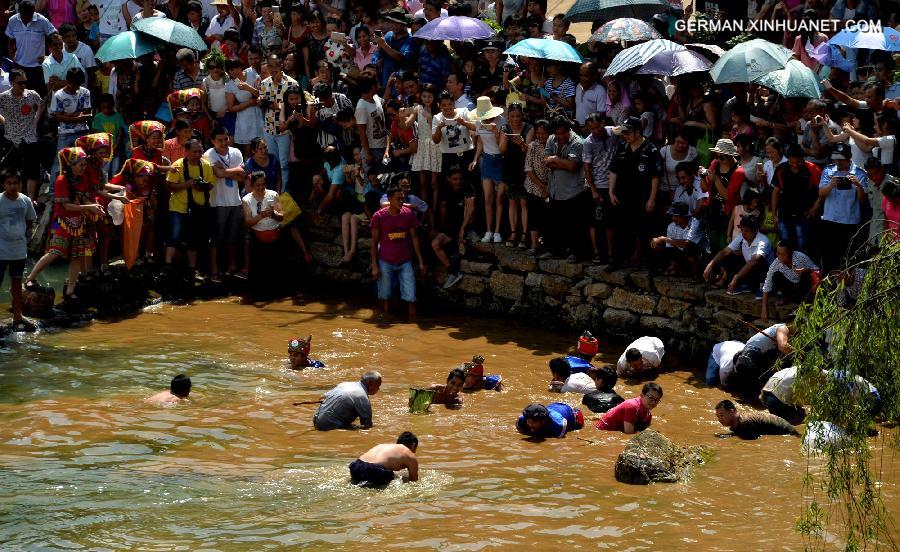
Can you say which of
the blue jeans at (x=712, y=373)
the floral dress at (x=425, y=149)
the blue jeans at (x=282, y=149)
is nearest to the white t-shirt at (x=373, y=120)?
the floral dress at (x=425, y=149)

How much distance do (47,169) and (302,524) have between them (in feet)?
41.1

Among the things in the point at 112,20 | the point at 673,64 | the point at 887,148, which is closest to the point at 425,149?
the point at 673,64

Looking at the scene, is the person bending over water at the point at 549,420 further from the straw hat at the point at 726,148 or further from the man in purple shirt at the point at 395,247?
the man in purple shirt at the point at 395,247

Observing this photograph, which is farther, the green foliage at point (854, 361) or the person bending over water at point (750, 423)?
the person bending over water at point (750, 423)

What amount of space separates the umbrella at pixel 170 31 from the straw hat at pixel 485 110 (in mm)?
4963

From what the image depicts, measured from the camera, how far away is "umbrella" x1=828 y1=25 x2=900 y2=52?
14914 millimetres

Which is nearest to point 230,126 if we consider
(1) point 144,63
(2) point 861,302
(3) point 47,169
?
(1) point 144,63

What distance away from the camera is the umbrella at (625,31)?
16.6 meters

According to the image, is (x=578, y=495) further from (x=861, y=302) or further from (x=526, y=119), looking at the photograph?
(x=526, y=119)

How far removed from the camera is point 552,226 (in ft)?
56.6

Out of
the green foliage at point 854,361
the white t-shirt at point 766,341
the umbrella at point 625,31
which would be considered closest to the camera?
the green foliage at point 854,361

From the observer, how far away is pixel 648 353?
49.4 feet

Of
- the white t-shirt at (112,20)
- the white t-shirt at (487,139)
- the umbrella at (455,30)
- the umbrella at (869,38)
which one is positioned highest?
the white t-shirt at (112,20)

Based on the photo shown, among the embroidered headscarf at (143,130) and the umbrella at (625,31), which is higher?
the umbrella at (625,31)
